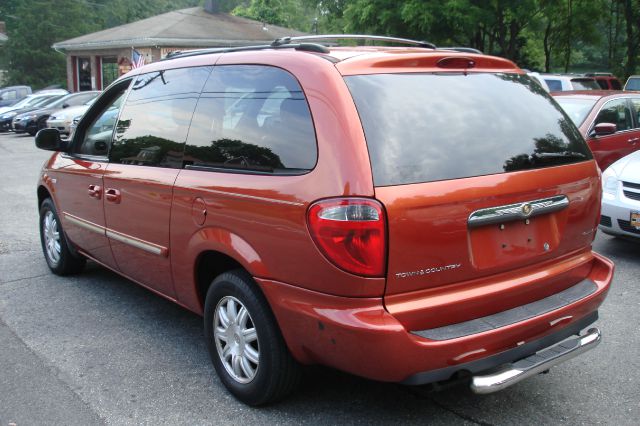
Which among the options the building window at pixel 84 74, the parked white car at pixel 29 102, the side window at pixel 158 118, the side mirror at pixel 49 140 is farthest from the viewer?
the building window at pixel 84 74

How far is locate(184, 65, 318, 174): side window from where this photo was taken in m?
2.98

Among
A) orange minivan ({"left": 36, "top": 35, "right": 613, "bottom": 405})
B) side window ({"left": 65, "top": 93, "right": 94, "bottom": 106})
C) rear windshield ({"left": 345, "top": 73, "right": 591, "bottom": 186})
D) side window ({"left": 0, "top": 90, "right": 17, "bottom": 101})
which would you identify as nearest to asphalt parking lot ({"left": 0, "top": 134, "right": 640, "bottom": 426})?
orange minivan ({"left": 36, "top": 35, "right": 613, "bottom": 405})

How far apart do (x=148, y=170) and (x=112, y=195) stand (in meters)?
0.51

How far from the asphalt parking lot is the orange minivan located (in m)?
0.28

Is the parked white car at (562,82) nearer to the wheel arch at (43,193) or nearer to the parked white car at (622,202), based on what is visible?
the parked white car at (622,202)

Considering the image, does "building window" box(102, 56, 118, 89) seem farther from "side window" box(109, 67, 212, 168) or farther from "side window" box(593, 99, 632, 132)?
"side window" box(109, 67, 212, 168)

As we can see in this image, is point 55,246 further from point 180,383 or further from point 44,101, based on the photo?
point 44,101

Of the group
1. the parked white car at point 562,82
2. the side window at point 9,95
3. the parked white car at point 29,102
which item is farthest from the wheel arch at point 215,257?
the side window at point 9,95

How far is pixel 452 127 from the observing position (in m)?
2.95

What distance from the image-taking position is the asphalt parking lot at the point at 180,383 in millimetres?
3252

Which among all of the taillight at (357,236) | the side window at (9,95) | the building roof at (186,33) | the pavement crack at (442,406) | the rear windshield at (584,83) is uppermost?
the building roof at (186,33)

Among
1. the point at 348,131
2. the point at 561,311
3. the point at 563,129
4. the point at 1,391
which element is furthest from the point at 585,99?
the point at 1,391

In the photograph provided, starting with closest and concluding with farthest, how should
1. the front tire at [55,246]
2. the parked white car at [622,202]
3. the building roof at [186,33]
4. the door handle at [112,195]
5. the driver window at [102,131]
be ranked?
the door handle at [112,195] < the driver window at [102,131] < the front tire at [55,246] < the parked white car at [622,202] < the building roof at [186,33]

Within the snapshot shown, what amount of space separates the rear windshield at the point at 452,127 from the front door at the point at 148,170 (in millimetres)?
1311
